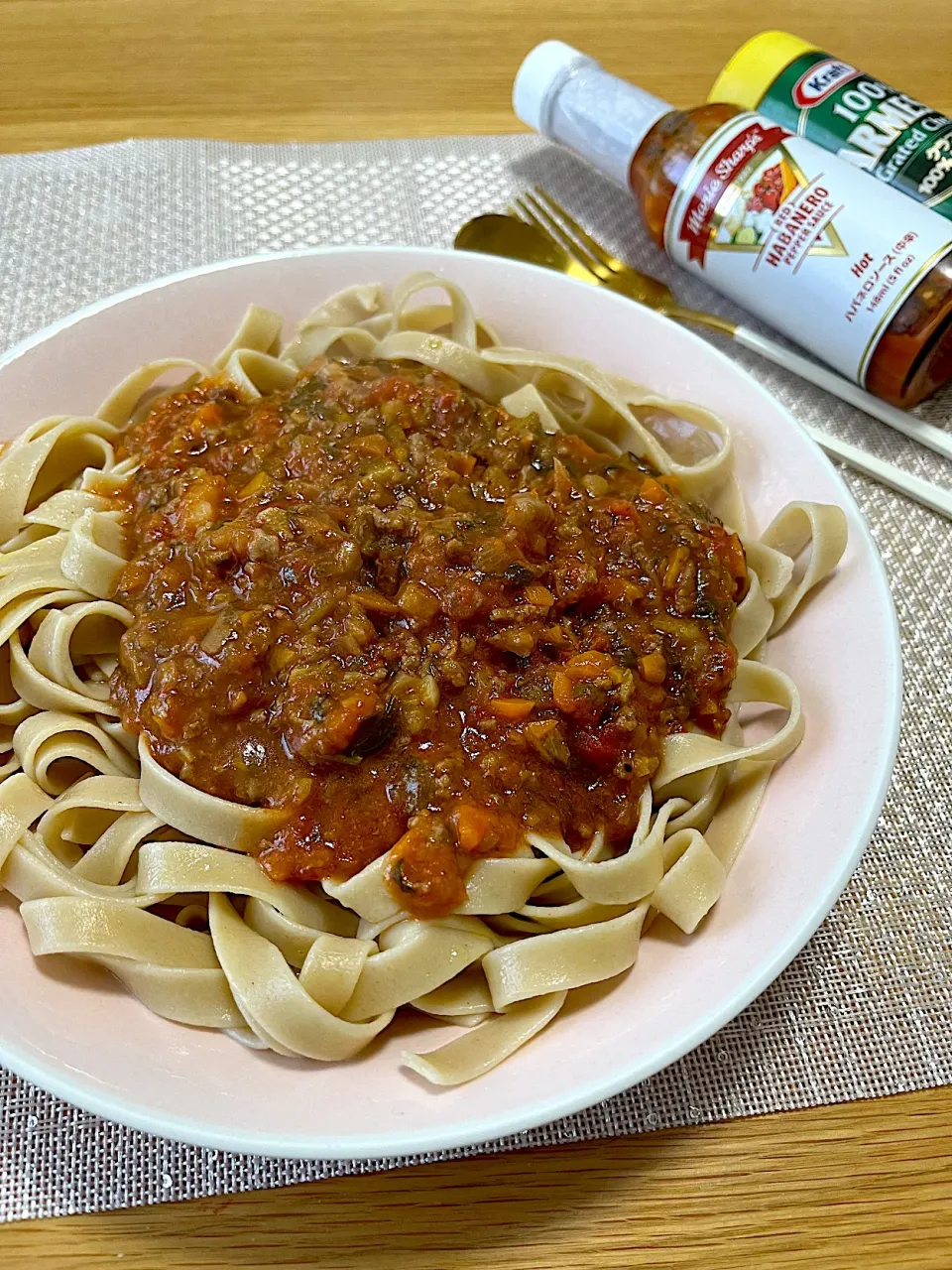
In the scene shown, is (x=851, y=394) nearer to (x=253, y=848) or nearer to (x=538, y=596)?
(x=538, y=596)

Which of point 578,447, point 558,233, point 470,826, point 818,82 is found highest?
point 818,82

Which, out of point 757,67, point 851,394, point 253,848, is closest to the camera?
point 253,848

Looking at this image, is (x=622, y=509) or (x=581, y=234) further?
(x=581, y=234)

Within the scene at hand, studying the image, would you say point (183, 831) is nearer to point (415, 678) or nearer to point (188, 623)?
point (188, 623)

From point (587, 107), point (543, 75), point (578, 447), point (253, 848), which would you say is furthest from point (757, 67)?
point (253, 848)

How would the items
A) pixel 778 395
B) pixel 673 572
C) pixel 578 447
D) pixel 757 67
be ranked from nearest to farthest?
pixel 673 572, pixel 578 447, pixel 778 395, pixel 757 67

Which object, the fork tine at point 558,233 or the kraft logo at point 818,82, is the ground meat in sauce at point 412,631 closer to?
the fork tine at point 558,233

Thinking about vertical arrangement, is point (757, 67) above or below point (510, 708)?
above
